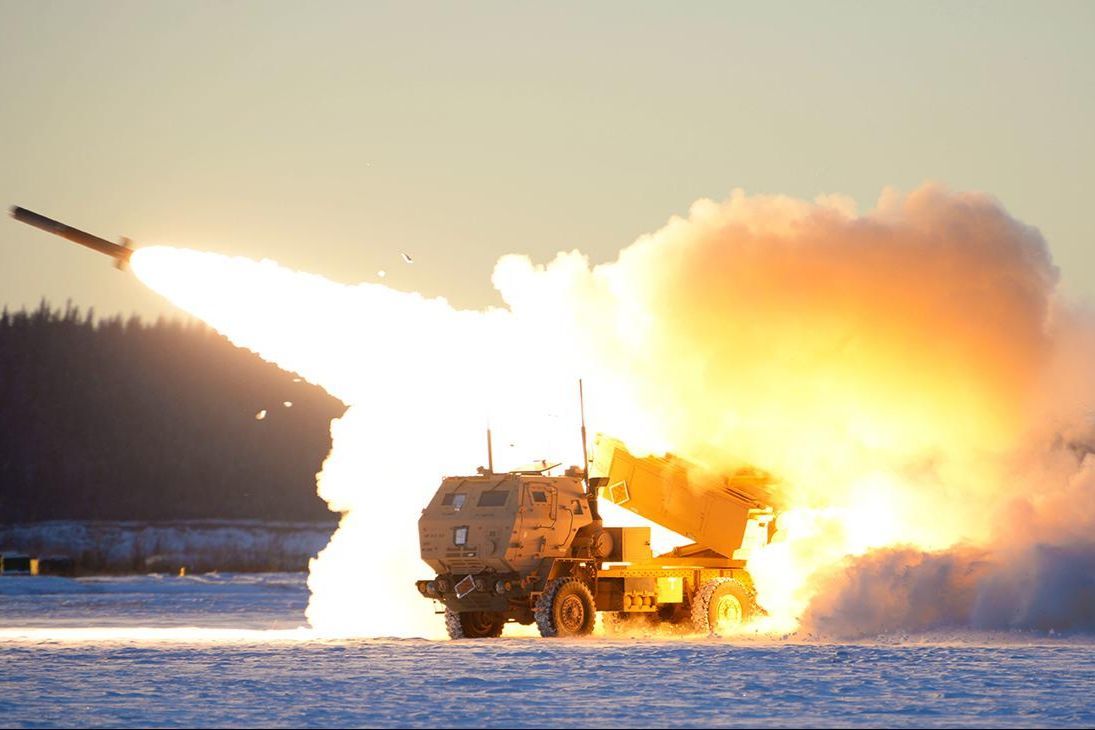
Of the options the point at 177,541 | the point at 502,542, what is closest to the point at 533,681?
the point at 502,542

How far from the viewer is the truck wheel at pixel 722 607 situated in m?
31.6

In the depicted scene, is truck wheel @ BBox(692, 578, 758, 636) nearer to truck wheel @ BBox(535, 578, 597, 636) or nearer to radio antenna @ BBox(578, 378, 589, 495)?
truck wheel @ BBox(535, 578, 597, 636)

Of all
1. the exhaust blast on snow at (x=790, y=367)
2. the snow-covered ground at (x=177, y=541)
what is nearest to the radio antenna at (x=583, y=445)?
the exhaust blast on snow at (x=790, y=367)

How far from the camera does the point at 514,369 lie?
34344mm

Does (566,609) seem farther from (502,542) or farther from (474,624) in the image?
(474,624)

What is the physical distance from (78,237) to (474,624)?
970cm

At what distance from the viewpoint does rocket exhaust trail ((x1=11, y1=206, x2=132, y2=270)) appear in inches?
1305

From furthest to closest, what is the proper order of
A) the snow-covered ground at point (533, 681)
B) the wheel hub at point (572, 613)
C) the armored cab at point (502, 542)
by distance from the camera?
the armored cab at point (502, 542) → the wheel hub at point (572, 613) → the snow-covered ground at point (533, 681)

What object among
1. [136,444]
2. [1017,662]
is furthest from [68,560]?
[1017,662]

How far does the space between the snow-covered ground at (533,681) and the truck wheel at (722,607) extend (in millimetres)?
1373

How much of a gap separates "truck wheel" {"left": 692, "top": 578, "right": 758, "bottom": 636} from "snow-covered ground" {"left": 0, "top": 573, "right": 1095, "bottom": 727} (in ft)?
→ 4.50

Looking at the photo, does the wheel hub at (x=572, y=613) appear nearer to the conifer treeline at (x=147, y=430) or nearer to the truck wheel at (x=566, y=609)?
the truck wheel at (x=566, y=609)

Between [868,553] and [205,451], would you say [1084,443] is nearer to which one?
[868,553]

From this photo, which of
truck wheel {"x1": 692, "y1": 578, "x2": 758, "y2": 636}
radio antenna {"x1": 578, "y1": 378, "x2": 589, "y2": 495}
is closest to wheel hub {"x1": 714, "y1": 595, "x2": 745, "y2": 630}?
truck wheel {"x1": 692, "y1": 578, "x2": 758, "y2": 636}
